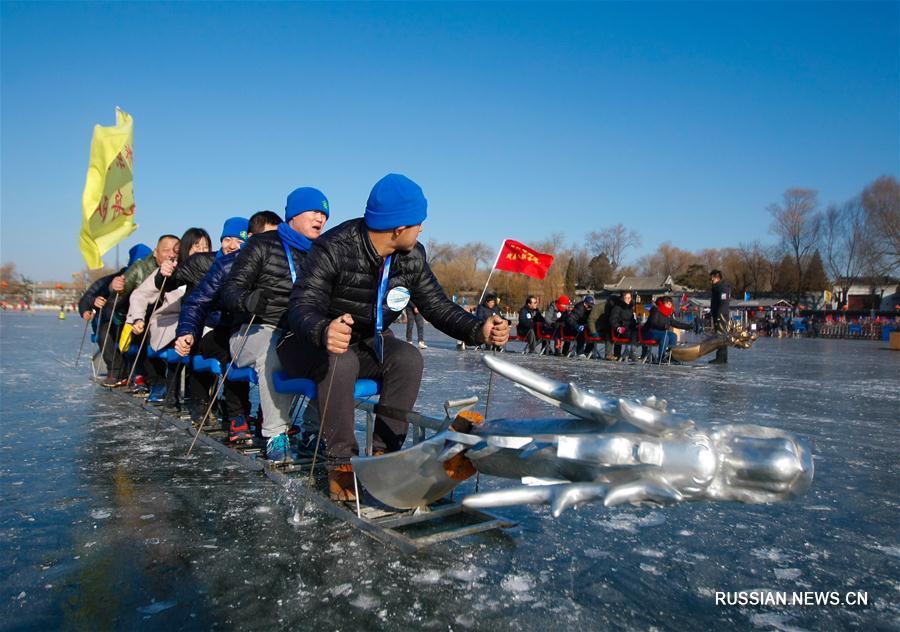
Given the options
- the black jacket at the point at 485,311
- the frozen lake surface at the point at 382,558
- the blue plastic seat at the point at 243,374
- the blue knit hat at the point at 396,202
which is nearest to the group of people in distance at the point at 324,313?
the blue knit hat at the point at 396,202

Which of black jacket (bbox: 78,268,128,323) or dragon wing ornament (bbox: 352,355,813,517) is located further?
black jacket (bbox: 78,268,128,323)

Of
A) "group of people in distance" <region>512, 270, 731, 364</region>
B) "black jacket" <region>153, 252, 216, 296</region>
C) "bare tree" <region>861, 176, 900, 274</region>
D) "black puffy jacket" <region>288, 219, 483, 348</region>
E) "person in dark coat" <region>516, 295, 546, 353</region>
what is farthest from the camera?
"bare tree" <region>861, 176, 900, 274</region>

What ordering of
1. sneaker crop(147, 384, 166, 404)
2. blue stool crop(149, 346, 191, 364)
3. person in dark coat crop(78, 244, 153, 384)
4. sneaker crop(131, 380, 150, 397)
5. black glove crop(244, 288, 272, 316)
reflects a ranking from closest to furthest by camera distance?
black glove crop(244, 288, 272, 316) → blue stool crop(149, 346, 191, 364) → sneaker crop(147, 384, 166, 404) → sneaker crop(131, 380, 150, 397) → person in dark coat crop(78, 244, 153, 384)

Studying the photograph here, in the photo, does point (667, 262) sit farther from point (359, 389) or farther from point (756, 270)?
point (359, 389)

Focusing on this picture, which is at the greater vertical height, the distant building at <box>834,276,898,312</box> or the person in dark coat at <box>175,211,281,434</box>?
the distant building at <box>834,276,898,312</box>

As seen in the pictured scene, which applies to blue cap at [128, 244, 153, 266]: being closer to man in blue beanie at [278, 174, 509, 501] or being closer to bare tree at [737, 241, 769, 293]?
man in blue beanie at [278, 174, 509, 501]

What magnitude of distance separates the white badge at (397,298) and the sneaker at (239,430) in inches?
79.0

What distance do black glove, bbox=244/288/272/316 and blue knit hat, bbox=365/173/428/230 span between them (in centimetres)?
124

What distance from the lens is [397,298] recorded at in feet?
11.7

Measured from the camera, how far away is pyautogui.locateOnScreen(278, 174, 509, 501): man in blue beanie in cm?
329

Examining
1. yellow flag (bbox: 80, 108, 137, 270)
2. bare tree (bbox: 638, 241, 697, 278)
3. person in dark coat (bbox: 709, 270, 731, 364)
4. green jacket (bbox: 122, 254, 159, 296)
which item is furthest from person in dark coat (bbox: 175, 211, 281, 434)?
A: bare tree (bbox: 638, 241, 697, 278)

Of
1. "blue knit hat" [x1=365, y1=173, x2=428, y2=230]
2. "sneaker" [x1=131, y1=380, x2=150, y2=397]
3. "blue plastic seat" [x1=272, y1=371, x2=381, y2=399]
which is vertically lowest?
"sneaker" [x1=131, y1=380, x2=150, y2=397]

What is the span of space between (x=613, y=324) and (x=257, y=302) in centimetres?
1264

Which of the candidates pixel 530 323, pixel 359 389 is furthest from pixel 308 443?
pixel 530 323
